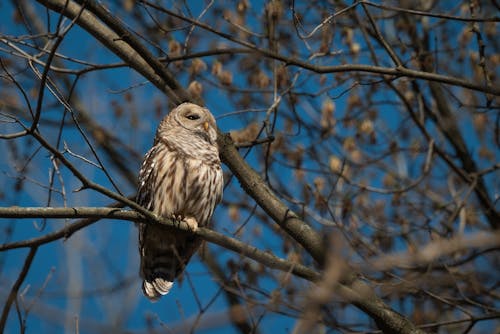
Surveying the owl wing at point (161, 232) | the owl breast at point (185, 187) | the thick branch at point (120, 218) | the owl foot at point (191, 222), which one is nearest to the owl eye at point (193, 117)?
the owl wing at point (161, 232)

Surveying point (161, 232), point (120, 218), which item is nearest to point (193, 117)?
point (161, 232)

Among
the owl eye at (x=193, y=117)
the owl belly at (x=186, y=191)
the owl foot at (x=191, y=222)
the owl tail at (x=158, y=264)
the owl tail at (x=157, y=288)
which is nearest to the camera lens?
the owl foot at (x=191, y=222)

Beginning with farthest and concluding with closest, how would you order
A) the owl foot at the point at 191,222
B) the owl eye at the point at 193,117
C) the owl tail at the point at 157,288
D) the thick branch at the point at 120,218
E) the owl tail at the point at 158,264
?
the owl eye at the point at 193,117
the owl tail at the point at 157,288
the owl tail at the point at 158,264
the owl foot at the point at 191,222
the thick branch at the point at 120,218

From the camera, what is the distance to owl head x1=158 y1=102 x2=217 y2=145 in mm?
5770

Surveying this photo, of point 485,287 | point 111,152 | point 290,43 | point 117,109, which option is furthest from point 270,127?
point 111,152

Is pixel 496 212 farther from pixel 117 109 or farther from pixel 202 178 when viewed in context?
pixel 117 109

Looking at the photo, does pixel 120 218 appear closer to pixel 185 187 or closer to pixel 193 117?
pixel 185 187

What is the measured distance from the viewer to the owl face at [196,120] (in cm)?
577

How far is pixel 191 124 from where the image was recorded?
598cm

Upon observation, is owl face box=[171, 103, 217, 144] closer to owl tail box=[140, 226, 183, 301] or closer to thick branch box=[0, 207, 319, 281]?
owl tail box=[140, 226, 183, 301]

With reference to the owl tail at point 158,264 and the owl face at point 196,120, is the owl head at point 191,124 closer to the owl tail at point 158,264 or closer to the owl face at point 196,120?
the owl face at point 196,120

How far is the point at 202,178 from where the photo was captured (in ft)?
17.8

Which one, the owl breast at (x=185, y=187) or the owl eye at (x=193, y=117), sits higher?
the owl eye at (x=193, y=117)

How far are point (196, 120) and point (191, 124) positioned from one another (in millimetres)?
55
